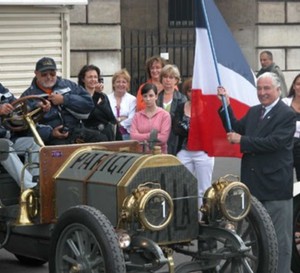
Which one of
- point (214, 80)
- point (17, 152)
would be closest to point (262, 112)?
point (214, 80)

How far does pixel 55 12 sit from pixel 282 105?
325 inches

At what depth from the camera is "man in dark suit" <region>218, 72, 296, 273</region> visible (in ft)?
24.9

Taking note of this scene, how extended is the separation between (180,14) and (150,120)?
378 inches

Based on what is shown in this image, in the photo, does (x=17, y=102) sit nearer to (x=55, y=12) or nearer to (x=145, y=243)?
(x=145, y=243)

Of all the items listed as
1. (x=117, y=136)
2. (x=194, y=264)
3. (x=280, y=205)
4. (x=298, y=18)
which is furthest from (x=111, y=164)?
(x=298, y=18)

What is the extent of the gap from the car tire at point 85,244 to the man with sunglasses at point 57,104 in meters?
1.65

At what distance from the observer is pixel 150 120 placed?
10242 mm

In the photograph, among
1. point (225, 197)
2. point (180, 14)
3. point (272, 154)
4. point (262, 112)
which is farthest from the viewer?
point (180, 14)

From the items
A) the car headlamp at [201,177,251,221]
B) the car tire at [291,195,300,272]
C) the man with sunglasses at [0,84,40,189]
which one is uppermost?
the man with sunglasses at [0,84,40,189]

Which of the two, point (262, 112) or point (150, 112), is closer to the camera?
point (262, 112)

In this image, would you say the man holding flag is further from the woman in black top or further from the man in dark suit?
the woman in black top

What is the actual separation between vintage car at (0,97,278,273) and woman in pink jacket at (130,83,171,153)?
99.3 inches

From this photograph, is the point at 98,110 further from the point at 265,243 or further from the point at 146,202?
the point at 146,202

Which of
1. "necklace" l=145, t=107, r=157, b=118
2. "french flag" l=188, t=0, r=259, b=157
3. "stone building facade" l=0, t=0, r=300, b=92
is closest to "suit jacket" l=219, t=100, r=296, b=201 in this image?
"french flag" l=188, t=0, r=259, b=157
